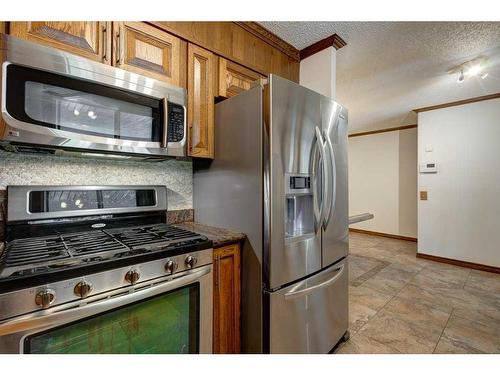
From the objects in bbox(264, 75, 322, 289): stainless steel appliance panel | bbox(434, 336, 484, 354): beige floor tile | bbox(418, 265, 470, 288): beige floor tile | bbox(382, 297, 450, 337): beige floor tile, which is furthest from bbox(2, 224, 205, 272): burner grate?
bbox(418, 265, 470, 288): beige floor tile

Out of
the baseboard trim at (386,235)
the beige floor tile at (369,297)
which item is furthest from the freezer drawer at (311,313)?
the baseboard trim at (386,235)

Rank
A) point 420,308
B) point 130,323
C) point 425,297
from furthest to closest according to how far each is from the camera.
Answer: point 425,297 → point 420,308 → point 130,323

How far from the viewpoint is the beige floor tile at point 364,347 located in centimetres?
167

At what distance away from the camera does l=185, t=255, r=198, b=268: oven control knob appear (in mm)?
1108

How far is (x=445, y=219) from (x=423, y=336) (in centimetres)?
243

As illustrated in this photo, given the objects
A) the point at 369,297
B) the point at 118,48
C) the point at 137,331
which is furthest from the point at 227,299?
the point at 369,297

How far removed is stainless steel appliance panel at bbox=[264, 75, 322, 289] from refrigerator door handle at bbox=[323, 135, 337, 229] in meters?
0.09

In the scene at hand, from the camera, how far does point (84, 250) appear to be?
97 cm

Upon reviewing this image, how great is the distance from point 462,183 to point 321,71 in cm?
298

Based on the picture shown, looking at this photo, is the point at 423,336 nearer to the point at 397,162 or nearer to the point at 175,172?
the point at 175,172

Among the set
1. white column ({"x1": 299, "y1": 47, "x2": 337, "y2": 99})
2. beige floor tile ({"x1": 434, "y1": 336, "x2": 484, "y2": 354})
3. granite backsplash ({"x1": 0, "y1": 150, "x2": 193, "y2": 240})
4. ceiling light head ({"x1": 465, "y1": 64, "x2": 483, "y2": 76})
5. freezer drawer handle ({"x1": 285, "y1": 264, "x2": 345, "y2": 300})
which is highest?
ceiling light head ({"x1": 465, "y1": 64, "x2": 483, "y2": 76})

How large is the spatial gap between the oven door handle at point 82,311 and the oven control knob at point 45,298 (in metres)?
0.03

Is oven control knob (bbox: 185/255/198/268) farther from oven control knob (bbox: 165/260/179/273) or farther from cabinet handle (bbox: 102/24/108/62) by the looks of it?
cabinet handle (bbox: 102/24/108/62)

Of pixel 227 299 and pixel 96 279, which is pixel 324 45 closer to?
pixel 227 299
